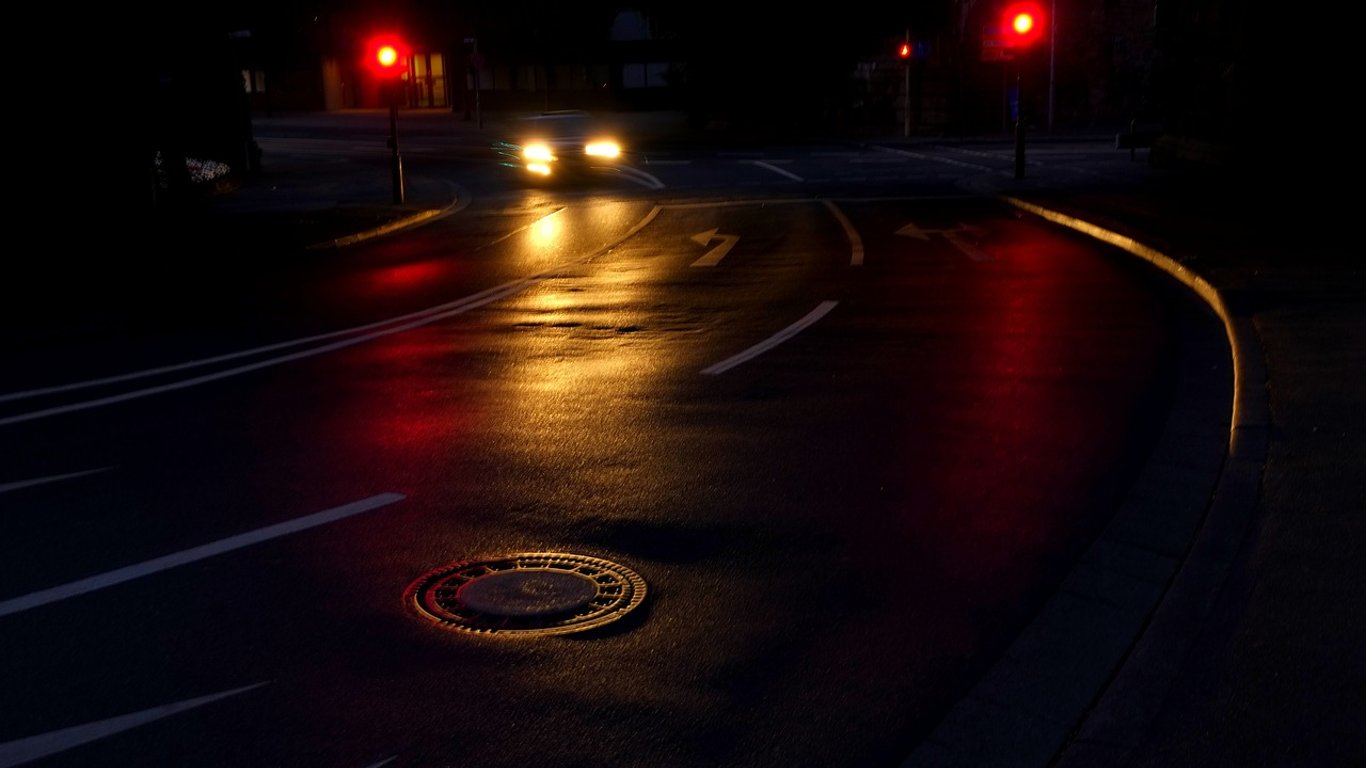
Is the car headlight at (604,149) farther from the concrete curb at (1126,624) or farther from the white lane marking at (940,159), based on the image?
the concrete curb at (1126,624)

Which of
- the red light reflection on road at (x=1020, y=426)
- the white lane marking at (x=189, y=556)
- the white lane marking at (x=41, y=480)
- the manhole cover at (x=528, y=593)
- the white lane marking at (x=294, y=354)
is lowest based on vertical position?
the red light reflection on road at (x=1020, y=426)

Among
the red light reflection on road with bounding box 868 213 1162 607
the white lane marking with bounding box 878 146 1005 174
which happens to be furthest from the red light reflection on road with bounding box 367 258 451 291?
the white lane marking with bounding box 878 146 1005 174

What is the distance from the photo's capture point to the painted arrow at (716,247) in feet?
59.6

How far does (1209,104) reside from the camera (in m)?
27.8

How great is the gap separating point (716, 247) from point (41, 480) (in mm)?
12792

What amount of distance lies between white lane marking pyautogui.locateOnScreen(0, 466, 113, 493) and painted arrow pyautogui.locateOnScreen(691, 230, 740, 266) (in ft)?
34.8

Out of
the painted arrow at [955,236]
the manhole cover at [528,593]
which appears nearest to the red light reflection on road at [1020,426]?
the manhole cover at [528,593]

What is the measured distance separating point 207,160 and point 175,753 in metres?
32.7

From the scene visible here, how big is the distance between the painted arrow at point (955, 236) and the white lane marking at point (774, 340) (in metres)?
4.52

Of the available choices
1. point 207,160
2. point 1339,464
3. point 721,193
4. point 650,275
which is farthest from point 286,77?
point 1339,464

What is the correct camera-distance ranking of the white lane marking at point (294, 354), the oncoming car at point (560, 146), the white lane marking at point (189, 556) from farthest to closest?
1. the oncoming car at point (560, 146)
2. the white lane marking at point (294, 354)
3. the white lane marking at point (189, 556)

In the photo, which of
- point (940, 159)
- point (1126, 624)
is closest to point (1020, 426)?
point (1126, 624)

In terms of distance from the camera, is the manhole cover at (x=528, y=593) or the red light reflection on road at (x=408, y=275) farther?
the red light reflection on road at (x=408, y=275)

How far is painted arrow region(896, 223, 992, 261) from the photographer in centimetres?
1800
